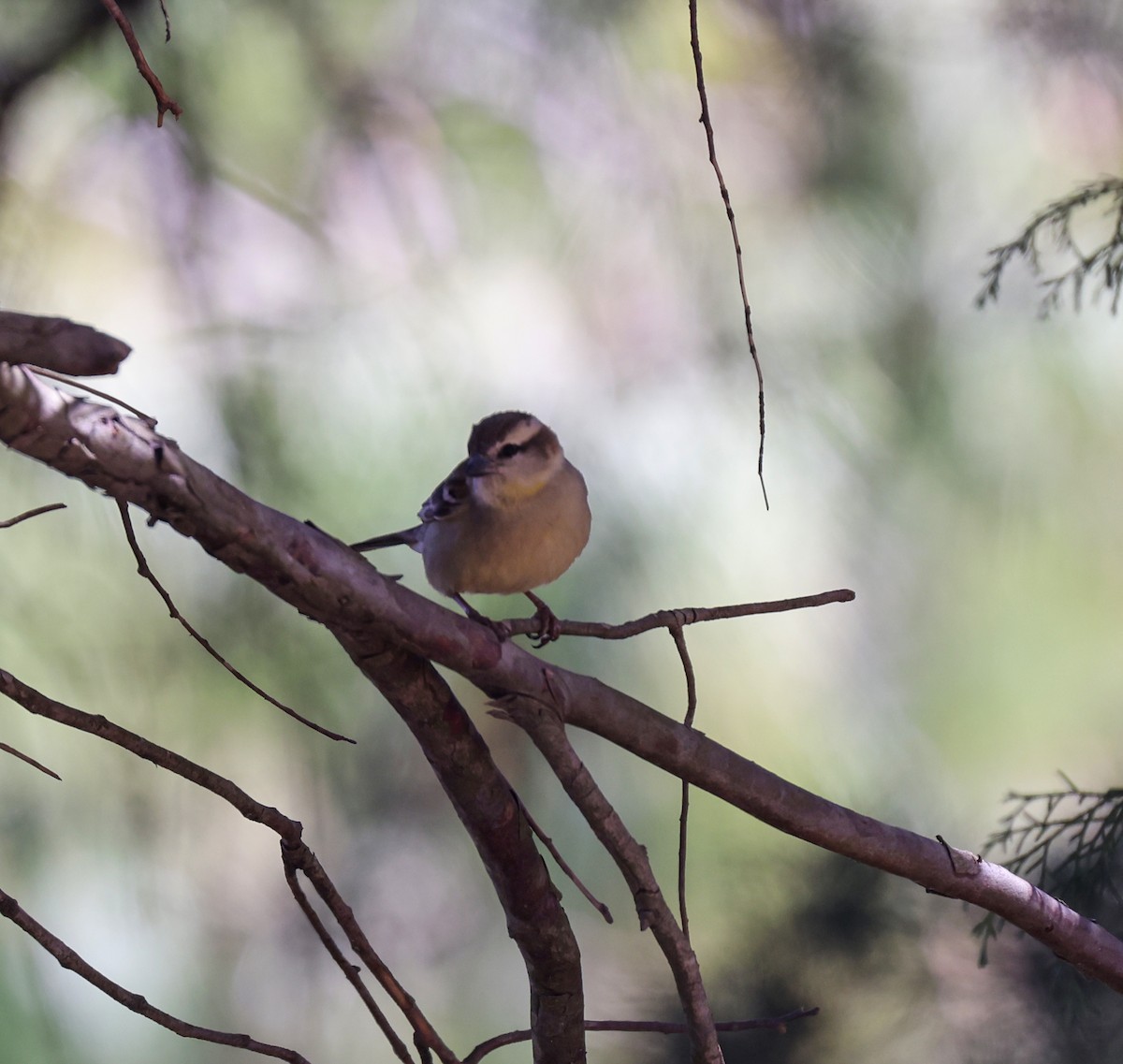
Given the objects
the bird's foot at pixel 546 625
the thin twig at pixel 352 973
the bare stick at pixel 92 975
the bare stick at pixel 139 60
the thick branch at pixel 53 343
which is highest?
the bird's foot at pixel 546 625

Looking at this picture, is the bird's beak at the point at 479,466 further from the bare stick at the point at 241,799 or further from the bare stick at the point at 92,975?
the bare stick at the point at 92,975

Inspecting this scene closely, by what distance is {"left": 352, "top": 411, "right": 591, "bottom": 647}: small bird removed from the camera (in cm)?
99

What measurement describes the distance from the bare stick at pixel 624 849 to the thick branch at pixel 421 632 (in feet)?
0.04

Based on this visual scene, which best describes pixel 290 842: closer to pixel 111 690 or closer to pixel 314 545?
pixel 314 545

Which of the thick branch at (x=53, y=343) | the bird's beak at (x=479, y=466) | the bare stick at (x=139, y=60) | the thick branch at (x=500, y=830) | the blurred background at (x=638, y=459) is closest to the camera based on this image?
the thick branch at (x=53, y=343)

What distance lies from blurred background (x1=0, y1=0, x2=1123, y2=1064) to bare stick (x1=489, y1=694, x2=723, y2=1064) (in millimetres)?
591

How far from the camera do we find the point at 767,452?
130cm

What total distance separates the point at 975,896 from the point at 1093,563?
67cm

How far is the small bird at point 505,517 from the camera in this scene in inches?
38.9

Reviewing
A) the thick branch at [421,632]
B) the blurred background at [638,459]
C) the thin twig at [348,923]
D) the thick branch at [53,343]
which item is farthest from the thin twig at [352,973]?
the blurred background at [638,459]

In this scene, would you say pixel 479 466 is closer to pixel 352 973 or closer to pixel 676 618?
pixel 676 618

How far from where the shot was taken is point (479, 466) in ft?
3.25

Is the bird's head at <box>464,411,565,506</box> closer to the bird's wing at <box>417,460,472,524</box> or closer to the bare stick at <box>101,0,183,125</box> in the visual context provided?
the bird's wing at <box>417,460,472,524</box>

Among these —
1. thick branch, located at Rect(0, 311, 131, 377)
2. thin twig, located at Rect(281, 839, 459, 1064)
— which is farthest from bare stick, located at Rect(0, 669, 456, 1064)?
thick branch, located at Rect(0, 311, 131, 377)
